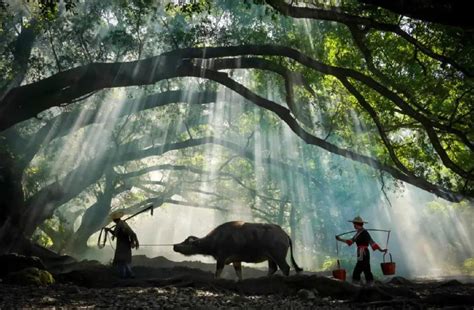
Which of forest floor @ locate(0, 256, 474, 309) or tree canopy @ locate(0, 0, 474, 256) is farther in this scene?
tree canopy @ locate(0, 0, 474, 256)

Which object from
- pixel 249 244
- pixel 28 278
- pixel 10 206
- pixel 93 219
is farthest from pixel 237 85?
pixel 93 219

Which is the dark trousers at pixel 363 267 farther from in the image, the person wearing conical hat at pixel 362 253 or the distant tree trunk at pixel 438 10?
the distant tree trunk at pixel 438 10

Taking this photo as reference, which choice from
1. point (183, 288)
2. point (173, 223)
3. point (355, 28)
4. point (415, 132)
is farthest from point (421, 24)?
point (173, 223)

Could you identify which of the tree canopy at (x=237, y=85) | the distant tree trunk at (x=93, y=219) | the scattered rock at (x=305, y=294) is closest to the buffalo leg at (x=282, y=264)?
the tree canopy at (x=237, y=85)

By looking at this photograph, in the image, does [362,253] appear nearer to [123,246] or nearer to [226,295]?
[226,295]

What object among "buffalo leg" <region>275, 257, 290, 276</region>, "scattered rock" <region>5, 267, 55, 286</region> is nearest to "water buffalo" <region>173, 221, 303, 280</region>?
"buffalo leg" <region>275, 257, 290, 276</region>

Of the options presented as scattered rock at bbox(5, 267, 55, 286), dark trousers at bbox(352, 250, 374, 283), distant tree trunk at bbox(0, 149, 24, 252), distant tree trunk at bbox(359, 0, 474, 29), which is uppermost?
distant tree trunk at bbox(0, 149, 24, 252)

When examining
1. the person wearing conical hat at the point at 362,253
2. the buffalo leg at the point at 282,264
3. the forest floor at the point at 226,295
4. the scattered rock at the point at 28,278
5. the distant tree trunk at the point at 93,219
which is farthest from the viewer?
the distant tree trunk at the point at 93,219

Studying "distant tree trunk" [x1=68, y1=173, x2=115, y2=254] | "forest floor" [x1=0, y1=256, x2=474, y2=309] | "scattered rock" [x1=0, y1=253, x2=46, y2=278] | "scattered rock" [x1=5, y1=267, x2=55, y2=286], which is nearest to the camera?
"forest floor" [x1=0, y1=256, x2=474, y2=309]

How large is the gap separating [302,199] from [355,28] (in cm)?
3243

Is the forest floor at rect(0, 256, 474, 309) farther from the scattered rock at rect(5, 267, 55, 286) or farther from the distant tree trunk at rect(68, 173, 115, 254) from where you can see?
the distant tree trunk at rect(68, 173, 115, 254)

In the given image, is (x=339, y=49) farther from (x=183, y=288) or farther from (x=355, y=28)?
(x=183, y=288)

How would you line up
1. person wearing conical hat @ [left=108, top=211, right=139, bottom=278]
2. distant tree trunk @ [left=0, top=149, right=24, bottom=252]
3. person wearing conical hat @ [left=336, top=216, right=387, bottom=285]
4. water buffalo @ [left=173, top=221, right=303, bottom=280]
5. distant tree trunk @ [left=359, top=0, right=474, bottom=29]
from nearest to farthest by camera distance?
1. distant tree trunk @ [left=359, top=0, right=474, bottom=29]
2. person wearing conical hat @ [left=336, top=216, right=387, bottom=285]
3. person wearing conical hat @ [left=108, top=211, right=139, bottom=278]
4. water buffalo @ [left=173, top=221, right=303, bottom=280]
5. distant tree trunk @ [left=0, top=149, right=24, bottom=252]

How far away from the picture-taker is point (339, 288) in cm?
865
